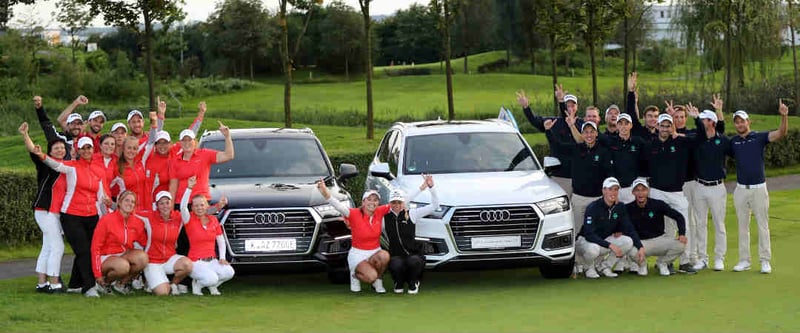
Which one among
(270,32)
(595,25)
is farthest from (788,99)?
(270,32)

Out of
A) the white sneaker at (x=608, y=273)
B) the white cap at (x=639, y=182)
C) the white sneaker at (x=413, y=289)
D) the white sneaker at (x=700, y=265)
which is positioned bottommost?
the white sneaker at (x=700, y=265)

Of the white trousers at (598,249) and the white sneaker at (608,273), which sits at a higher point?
the white trousers at (598,249)

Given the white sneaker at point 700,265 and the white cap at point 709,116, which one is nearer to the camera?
the white cap at point 709,116

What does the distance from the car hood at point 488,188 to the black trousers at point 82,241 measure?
3565 millimetres

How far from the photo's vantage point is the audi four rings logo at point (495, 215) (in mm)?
12133

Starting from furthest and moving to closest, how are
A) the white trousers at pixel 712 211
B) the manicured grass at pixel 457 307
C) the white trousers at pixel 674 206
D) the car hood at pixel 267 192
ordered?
the white trousers at pixel 712 211 < the white trousers at pixel 674 206 < the car hood at pixel 267 192 < the manicured grass at pixel 457 307

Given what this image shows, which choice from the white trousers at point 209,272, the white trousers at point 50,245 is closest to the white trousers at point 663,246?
the white trousers at point 209,272

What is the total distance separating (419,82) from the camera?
80.1 metres

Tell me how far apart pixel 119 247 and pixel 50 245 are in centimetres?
78

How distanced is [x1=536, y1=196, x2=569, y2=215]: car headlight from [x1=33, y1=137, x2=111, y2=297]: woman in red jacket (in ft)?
15.4

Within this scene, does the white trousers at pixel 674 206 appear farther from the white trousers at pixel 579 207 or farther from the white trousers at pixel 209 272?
the white trousers at pixel 209 272

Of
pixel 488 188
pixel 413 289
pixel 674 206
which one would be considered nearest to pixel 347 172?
pixel 488 188

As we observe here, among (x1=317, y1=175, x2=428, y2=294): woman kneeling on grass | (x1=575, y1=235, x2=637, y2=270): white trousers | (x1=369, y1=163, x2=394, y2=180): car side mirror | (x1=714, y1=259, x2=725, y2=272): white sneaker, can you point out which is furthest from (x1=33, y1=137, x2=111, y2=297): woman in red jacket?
(x1=714, y1=259, x2=725, y2=272): white sneaker

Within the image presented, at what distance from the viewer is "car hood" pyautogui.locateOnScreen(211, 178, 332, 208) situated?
12227mm
